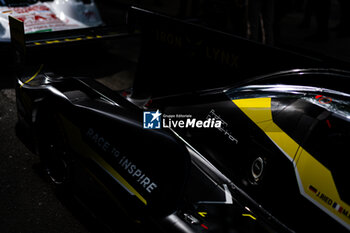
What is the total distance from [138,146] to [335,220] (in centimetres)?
106

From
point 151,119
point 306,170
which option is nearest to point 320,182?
point 306,170

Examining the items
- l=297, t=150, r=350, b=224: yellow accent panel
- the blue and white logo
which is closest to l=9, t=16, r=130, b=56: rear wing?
the blue and white logo

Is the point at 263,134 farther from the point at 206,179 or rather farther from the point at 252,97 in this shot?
the point at 206,179

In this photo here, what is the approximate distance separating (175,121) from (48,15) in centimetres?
456

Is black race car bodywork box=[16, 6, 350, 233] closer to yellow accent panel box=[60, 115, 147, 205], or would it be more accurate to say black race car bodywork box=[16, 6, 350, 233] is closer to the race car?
yellow accent panel box=[60, 115, 147, 205]

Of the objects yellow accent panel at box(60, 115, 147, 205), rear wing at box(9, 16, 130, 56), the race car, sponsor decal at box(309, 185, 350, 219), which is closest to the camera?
sponsor decal at box(309, 185, 350, 219)

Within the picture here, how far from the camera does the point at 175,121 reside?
2867mm

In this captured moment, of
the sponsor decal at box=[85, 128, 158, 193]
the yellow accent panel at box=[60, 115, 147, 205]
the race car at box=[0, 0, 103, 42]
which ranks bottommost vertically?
the race car at box=[0, 0, 103, 42]

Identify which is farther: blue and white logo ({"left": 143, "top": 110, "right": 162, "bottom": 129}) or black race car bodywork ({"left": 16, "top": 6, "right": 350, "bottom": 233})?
blue and white logo ({"left": 143, "top": 110, "right": 162, "bottom": 129})

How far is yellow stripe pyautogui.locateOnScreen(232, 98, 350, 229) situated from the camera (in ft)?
6.02

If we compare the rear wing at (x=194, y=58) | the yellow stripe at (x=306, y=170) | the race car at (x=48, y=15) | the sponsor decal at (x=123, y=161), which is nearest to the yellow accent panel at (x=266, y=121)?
the yellow stripe at (x=306, y=170)

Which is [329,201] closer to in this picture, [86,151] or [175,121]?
[175,121]

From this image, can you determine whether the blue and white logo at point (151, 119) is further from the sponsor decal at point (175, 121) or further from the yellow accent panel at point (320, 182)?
the yellow accent panel at point (320, 182)

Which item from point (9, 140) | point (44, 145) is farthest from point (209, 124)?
point (9, 140)
